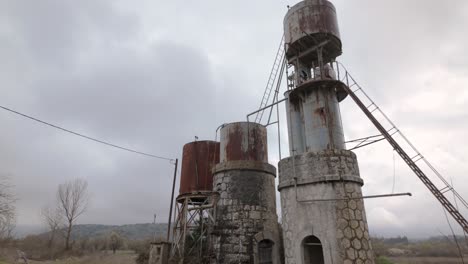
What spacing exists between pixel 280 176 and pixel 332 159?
7.07ft

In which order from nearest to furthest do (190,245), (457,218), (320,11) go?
(457,218), (320,11), (190,245)

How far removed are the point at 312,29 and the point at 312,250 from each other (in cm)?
886

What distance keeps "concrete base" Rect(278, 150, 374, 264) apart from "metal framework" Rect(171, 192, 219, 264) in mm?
4195

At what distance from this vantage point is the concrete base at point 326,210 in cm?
855

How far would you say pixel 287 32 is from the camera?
41.1 feet

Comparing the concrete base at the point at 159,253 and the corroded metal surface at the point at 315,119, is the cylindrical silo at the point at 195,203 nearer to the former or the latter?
the concrete base at the point at 159,253

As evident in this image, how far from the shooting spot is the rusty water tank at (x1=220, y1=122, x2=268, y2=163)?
1379cm

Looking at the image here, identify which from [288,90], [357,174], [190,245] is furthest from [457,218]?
[190,245]

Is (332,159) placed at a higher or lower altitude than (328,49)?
lower

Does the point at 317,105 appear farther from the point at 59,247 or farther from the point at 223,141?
the point at 59,247

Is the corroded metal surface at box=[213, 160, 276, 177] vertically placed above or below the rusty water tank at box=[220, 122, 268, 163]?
below

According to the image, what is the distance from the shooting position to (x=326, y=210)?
29.5 ft

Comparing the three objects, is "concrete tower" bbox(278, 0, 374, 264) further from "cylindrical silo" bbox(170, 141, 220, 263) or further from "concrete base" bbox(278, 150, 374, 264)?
"cylindrical silo" bbox(170, 141, 220, 263)

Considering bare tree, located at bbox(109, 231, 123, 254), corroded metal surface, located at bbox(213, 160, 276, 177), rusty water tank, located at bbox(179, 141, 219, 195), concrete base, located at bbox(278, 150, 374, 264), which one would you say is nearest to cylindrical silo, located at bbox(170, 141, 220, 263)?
rusty water tank, located at bbox(179, 141, 219, 195)
